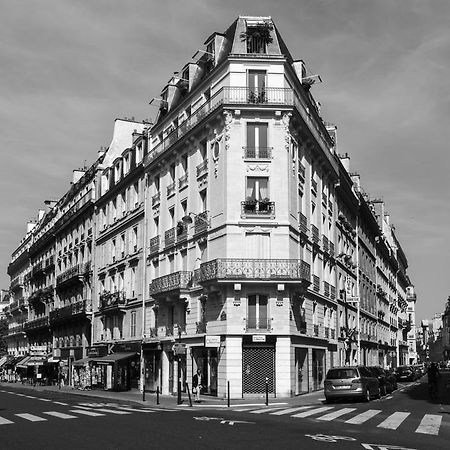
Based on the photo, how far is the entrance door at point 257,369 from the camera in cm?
3177

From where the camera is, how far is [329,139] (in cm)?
→ 4544

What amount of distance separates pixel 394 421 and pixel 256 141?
1893 cm

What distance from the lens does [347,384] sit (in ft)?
90.0

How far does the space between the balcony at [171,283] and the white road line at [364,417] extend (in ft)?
52.7

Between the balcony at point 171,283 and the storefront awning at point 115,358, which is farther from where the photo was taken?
the storefront awning at point 115,358

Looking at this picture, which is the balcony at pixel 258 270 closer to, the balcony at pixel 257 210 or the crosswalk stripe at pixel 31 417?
the balcony at pixel 257 210

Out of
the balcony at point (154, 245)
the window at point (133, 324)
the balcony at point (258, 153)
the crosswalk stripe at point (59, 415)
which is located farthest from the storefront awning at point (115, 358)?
the crosswalk stripe at point (59, 415)

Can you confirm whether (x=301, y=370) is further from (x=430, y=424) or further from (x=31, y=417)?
(x=31, y=417)

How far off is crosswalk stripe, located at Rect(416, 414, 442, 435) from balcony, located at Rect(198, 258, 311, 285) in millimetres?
12431

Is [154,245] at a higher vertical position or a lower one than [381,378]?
higher

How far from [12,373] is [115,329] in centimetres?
3773

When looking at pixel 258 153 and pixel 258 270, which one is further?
pixel 258 153

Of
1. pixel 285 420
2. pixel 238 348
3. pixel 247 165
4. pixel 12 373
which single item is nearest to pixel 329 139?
pixel 247 165

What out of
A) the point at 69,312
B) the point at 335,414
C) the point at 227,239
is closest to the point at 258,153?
the point at 227,239
